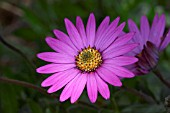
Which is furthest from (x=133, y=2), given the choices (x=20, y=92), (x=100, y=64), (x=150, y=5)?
(x=100, y=64)

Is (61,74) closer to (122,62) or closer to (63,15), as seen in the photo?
(122,62)

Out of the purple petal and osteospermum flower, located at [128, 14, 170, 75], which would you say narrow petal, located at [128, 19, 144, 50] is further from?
the purple petal

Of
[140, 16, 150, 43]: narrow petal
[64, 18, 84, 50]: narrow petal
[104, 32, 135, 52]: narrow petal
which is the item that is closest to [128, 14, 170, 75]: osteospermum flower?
[140, 16, 150, 43]: narrow petal

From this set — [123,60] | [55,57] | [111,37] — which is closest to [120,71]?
[123,60]

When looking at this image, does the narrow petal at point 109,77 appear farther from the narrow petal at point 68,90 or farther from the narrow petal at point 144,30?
the narrow petal at point 144,30

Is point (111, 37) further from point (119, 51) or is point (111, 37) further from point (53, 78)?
point (53, 78)

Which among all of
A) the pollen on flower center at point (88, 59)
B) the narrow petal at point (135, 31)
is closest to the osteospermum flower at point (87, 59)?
the pollen on flower center at point (88, 59)

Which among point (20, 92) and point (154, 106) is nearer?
point (154, 106)
